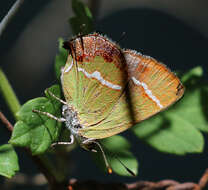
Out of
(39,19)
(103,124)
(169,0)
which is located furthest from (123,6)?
(103,124)

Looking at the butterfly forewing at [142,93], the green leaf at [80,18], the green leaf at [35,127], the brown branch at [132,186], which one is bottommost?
the brown branch at [132,186]

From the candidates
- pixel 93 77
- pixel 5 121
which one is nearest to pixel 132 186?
pixel 93 77

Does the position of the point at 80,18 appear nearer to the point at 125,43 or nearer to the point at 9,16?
the point at 9,16

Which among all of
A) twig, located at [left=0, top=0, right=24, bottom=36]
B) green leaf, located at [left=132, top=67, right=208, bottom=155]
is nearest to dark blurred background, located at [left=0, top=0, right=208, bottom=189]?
green leaf, located at [left=132, top=67, right=208, bottom=155]

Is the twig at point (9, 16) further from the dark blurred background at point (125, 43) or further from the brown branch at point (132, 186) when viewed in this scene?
the dark blurred background at point (125, 43)

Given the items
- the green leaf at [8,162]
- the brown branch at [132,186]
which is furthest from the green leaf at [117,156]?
the green leaf at [8,162]

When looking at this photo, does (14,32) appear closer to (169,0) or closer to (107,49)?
(169,0)

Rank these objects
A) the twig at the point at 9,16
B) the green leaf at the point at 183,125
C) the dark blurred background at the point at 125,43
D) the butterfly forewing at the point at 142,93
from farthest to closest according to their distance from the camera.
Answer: the dark blurred background at the point at 125,43, the green leaf at the point at 183,125, the butterfly forewing at the point at 142,93, the twig at the point at 9,16
